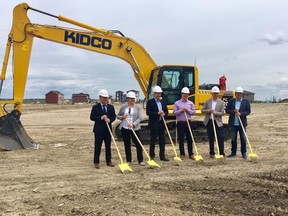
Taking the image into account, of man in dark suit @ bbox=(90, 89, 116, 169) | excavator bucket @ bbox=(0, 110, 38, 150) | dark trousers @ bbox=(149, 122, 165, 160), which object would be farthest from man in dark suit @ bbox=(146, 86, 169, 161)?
excavator bucket @ bbox=(0, 110, 38, 150)

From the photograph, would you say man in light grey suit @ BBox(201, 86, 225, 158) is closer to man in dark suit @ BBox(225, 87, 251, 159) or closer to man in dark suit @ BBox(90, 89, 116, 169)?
man in dark suit @ BBox(225, 87, 251, 159)

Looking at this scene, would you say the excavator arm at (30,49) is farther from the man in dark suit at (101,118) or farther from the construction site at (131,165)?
the man in dark suit at (101,118)

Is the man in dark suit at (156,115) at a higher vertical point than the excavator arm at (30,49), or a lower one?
lower

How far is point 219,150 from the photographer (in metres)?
10.4

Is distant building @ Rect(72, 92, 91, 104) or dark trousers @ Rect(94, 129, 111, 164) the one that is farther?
distant building @ Rect(72, 92, 91, 104)

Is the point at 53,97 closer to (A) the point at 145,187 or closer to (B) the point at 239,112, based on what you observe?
(B) the point at 239,112

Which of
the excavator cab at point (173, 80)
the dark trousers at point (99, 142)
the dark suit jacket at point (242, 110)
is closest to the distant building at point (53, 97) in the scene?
the excavator cab at point (173, 80)

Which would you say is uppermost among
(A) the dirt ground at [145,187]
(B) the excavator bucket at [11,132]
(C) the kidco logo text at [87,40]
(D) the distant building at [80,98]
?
(C) the kidco logo text at [87,40]

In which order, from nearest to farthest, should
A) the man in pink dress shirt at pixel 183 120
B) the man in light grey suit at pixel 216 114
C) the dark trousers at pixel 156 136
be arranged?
the dark trousers at pixel 156 136 → the man in pink dress shirt at pixel 183 120 → the man in light grey suit at pixel 216 114

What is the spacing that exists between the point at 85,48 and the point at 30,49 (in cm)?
184

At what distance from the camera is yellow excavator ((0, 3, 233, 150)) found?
39.9ft

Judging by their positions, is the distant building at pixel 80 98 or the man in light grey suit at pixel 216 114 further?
the distant building at pixel 80 98

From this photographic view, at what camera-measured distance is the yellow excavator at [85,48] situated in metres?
12.1

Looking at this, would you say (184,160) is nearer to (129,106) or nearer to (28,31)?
(129,106)
